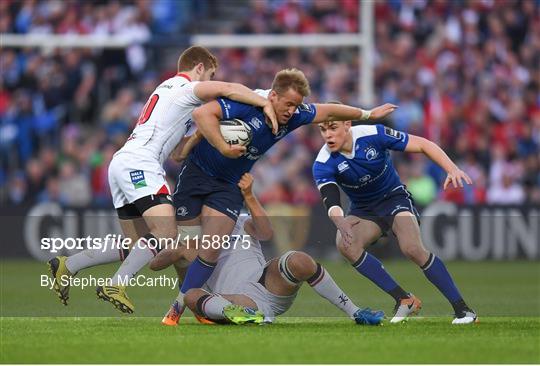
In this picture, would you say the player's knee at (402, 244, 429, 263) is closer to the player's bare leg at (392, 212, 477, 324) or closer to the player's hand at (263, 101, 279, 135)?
the player's bare leg at (392, 212, 477, 324)

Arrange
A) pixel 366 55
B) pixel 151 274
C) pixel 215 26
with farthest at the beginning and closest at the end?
pixel 215 26 < pixel 366 55 < pixel 151 274

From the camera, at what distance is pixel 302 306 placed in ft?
43.5

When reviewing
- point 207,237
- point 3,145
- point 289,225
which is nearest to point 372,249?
point 289,225

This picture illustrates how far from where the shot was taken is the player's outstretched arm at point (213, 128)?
33.1 ft

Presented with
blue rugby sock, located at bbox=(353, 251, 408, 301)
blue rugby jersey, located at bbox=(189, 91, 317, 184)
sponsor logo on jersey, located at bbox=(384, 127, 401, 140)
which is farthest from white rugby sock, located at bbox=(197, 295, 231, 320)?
sponsor logo on jersey, located at bbox=(384, 127, 401, 140)

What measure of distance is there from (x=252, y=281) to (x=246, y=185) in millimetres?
791

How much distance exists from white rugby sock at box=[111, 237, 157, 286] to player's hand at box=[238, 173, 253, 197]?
2.72 feet

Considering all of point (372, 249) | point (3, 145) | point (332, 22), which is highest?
point (332, 22)

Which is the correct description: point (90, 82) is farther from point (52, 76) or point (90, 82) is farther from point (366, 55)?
point (366, 55)

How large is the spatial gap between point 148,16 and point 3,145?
361 centimetres

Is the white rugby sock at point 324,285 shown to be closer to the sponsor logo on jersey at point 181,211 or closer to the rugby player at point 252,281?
the rugby player at point 252,281

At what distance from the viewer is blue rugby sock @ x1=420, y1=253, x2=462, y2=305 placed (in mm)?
10883
